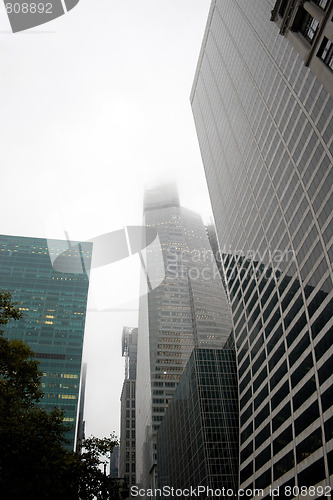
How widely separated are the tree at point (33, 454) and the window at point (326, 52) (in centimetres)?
3015

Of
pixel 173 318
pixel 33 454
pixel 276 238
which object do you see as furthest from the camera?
pixel 173 318

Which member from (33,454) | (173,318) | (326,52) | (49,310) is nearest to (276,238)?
(326,52)

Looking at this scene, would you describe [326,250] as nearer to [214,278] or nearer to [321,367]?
[321,367]

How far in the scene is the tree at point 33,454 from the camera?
1608cm

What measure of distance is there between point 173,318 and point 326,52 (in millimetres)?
126558

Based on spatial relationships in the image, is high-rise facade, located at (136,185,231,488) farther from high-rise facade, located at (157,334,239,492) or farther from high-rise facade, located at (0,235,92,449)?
high-rise facade, located at (157,334,239,492)

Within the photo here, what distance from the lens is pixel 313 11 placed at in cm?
3128

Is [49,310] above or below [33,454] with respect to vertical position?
above

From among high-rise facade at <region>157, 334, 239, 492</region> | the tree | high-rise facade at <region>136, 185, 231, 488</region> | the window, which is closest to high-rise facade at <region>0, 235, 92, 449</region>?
high-rise facade at <region>136, 185, 231, 488</region>

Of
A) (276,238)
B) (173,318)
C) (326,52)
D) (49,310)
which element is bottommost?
(326,52)

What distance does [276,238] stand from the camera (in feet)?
216

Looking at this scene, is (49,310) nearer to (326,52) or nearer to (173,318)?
(173,318)

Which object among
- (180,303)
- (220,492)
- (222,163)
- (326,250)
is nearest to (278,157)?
(326,250)

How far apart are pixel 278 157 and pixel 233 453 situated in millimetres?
53037
